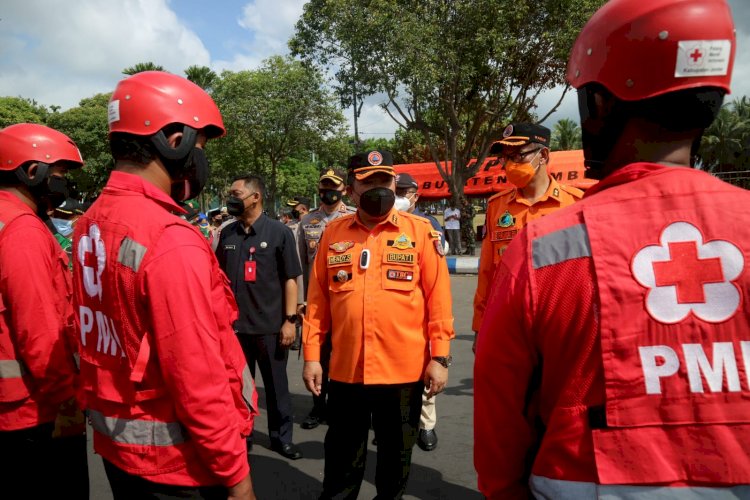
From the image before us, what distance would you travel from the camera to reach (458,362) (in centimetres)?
668

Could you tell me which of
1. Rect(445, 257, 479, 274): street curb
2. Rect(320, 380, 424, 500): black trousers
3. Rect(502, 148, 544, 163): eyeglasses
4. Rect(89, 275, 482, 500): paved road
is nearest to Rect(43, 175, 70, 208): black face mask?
Rect(320, 380, 424, 500): black trousers

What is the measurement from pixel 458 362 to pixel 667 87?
580cm

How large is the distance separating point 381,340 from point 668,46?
7.27 feet

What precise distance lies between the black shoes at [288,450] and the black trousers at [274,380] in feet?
0.10

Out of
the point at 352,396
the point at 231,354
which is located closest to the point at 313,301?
the point at 352,396

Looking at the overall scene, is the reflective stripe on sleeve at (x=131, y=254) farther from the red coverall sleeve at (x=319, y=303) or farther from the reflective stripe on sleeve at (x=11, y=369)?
the red coverall sleeve at (x=319, y=303)

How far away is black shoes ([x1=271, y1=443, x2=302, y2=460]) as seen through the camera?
436 centimetres

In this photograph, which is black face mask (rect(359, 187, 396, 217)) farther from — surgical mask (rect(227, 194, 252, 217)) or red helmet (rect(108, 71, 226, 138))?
surgical mask (rect(227, 194, 252, 217))

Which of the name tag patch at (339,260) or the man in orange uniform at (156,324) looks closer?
the man in orange uniform at (156,324)

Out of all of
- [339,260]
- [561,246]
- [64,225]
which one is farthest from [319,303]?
[64,225]

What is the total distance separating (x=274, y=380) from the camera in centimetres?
454

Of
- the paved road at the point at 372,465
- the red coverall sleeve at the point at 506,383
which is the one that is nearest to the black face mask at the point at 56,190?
the paved road at the point at 372,465

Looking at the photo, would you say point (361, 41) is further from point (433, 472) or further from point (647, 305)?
point (647, 305)

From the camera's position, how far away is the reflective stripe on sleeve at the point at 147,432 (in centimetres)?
172
